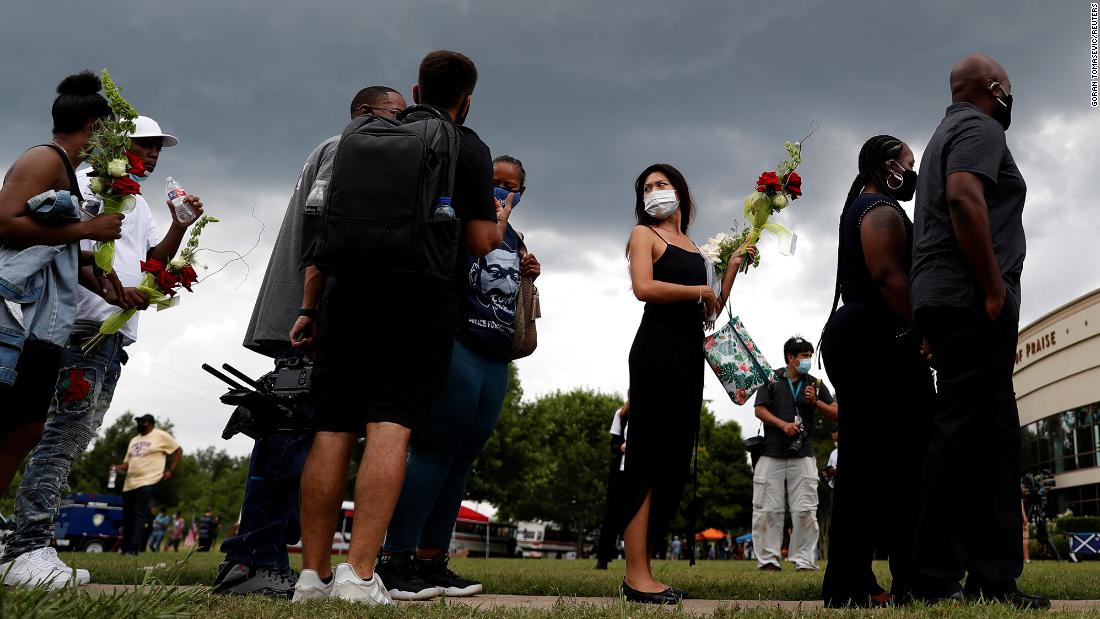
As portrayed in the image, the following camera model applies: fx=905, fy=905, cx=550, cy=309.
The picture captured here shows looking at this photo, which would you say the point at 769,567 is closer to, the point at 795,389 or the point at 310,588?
the point at 795,389

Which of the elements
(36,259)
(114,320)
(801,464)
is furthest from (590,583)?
(801,464)

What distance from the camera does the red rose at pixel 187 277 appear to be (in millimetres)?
4922

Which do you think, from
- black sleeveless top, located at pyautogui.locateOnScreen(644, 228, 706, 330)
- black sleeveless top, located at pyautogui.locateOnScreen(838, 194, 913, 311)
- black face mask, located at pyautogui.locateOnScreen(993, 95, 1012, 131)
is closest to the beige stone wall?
black face mask, located at pyautogui.locateOnScreen(993, 95, 1012, 131)

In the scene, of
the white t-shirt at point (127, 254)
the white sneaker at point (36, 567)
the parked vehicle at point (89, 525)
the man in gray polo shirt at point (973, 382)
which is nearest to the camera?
the man in gray polo shirt at point (973, 382)

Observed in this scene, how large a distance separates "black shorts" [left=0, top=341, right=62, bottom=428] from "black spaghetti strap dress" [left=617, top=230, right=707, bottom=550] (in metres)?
2.69

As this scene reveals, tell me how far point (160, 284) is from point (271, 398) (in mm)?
1128

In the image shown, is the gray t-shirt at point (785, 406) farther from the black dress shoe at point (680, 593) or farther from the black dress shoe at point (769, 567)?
the black dress shoe at point (680, 593)

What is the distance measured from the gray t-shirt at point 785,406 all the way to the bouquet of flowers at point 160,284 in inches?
257

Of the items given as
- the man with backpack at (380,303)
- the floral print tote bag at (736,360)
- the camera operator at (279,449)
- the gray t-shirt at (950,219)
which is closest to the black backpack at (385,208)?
the man with backpack at (380,303)

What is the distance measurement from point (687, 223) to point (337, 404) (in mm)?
2459

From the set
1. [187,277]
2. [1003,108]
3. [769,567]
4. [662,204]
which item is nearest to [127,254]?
[187,277]

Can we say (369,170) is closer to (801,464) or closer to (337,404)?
(337,404)

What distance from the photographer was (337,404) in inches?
143

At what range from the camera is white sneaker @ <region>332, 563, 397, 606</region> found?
3.27m
